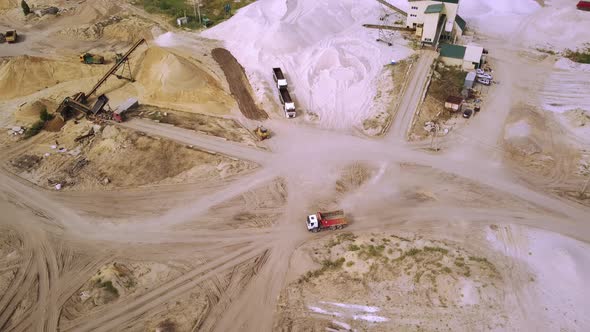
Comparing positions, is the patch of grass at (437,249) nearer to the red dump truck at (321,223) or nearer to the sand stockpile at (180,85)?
the red dump truck at (321,223)

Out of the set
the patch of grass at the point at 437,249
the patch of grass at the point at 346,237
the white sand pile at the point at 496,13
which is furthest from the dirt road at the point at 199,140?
the white sand pile at the point at 496,13

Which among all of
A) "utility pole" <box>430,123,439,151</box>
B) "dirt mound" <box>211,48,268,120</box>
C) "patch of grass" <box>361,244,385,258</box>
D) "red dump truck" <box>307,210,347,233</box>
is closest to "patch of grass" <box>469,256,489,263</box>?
"patch of grass" <box>361,244,385,258</box>

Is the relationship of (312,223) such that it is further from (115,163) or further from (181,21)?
(181,21)

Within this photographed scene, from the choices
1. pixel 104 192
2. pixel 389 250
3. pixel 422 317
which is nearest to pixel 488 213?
pixel 389 250

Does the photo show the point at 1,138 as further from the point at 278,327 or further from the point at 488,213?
the point at 488,213

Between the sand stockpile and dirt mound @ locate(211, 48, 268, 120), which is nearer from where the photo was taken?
dirt mound @ locate(211, 48, 268, 120)

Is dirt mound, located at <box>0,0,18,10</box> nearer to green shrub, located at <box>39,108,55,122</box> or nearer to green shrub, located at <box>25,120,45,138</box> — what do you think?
green shrub, located at <box>39,108,55,122</box>
